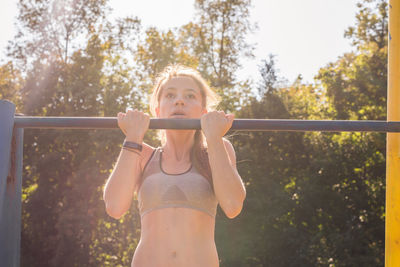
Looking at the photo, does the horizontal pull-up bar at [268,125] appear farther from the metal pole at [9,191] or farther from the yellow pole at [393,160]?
the yellow pole at [393,160]

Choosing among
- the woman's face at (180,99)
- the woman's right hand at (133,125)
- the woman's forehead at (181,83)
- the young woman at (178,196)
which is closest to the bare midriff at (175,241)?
the young woman at (178,196)

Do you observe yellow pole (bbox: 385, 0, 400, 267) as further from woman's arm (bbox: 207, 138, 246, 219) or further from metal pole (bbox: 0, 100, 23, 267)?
metal pole (bbox: 0, 100, 23, 267)

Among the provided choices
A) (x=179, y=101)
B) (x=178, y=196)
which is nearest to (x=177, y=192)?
(x=178, y=196)

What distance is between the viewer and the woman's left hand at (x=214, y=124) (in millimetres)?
2143

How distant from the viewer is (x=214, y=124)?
7.04ft

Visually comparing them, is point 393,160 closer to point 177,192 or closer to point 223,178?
point 223,178

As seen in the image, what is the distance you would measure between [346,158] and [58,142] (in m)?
8.31

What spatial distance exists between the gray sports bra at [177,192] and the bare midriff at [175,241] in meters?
0.03

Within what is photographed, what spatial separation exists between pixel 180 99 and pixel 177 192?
1.59ft

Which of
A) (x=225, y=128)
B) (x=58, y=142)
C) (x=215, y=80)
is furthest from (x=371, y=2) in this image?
(x=225, y=128)

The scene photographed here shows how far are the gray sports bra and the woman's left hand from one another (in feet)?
0.78

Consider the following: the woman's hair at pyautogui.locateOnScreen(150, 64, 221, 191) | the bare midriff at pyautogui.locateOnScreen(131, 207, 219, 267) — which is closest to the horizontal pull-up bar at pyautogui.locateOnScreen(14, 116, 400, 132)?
the woman's hair at pyautogui.locateOnScreen(150, 64, 221, 191)

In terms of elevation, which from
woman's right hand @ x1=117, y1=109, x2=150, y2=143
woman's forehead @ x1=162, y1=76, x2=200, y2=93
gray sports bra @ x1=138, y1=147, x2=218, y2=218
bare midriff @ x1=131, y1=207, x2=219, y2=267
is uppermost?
woman's forehead @ x1=162, y1=76, x2=200, y2=93

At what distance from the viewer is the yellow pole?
2283 millimetres
